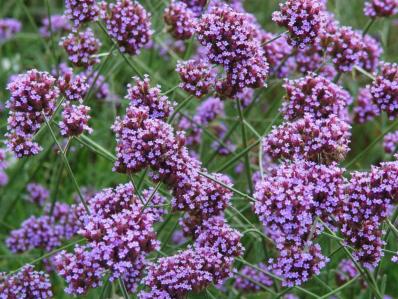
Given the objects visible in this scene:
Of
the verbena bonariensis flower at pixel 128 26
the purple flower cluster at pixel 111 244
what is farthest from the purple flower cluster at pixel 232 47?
the purple flower cluster at pixel 111 244

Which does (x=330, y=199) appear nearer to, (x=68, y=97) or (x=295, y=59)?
(x=68, y=97)

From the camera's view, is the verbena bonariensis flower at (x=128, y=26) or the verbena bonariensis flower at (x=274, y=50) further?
the verbena bonariensis flower at (x=274, y=50)

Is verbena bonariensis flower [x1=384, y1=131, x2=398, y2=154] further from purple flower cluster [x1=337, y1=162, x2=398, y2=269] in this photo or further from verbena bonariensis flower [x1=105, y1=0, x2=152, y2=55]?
verbena bonariensis flower [x1=105, y1=0, x2=152, y2=55]

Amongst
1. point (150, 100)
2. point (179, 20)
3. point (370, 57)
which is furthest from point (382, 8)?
point (150, 100)

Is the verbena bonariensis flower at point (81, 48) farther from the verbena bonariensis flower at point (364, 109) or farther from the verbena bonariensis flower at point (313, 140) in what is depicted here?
the verbena bonariensis flower at point (364, 109)

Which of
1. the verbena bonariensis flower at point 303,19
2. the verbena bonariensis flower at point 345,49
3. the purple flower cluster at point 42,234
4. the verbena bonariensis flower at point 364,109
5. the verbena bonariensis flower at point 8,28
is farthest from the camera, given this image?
the verbena bonariensis flower at point 8,28

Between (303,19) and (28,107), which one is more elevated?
(303,19)

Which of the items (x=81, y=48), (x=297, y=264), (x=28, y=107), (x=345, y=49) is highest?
(x=81, y=48)

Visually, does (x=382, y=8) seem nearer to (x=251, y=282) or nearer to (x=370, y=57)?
(x=370, y=57)
